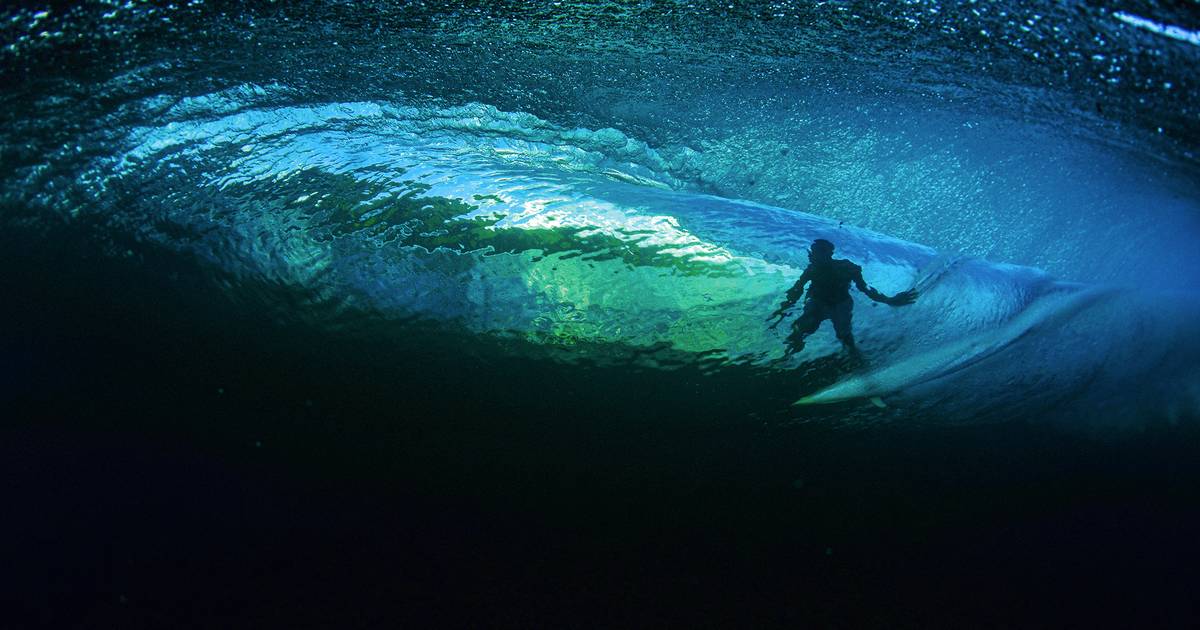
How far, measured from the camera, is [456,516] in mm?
4719

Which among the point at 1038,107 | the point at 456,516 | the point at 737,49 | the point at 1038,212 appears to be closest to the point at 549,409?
the point at 456,516

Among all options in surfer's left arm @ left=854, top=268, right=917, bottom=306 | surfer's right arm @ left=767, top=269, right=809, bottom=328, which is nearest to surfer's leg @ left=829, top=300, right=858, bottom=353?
surfer's left arm @ left=854, top=268, right=917, bottom=306

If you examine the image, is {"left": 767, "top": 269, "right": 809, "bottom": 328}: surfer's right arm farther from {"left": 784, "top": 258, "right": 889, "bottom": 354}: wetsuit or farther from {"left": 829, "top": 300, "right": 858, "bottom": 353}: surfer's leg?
{"left": 829, "top": 300, "right": 858, "bottom": 353}: surfer's leg

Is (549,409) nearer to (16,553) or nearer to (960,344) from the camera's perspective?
(960,344)

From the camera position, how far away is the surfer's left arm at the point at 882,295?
2.79 meters

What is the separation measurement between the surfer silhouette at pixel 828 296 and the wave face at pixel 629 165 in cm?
9

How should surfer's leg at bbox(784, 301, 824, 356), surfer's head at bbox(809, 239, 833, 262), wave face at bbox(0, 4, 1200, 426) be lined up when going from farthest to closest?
surfer's leg at bbox(784, 301, 824, 356), surfer's head at bbox(809, 239, 833, 262), wave face at bbox(0, 4, 1200, 426)

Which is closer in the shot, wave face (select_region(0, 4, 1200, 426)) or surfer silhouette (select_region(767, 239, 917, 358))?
wave face (select_region(0, 4, 1200, 426))

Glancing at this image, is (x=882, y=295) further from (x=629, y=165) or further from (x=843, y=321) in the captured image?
(x=629, y=165)

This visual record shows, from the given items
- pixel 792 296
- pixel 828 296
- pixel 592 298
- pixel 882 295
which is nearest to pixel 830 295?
pixel 828 296

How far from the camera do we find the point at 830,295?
283 cm

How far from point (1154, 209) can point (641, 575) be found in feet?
19.2

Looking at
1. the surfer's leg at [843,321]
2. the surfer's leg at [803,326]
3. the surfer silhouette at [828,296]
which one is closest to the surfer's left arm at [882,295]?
the surfer silhouette at [828,296]

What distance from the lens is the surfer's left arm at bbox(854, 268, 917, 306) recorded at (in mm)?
2787
